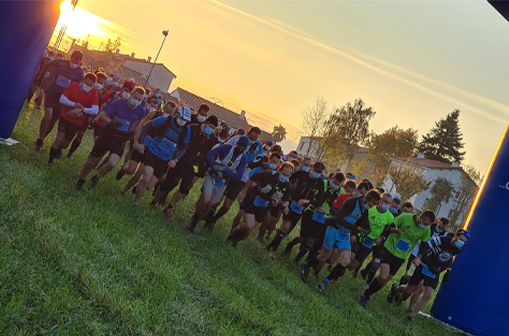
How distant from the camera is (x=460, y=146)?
77.4 metres

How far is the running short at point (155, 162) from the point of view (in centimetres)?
754

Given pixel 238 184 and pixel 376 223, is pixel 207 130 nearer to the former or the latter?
pixel 238 184

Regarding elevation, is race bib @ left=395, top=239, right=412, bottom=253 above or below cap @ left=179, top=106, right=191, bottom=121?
below

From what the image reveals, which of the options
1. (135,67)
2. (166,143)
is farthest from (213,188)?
(135,67)

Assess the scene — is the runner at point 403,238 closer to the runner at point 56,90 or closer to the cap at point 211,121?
the cap at point 211,121

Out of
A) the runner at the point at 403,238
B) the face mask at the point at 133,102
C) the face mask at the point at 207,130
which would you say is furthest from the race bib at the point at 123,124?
the runner at the point at 403,238

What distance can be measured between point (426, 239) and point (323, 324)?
3942 millimetres

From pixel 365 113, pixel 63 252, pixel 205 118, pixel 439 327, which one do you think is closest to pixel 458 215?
pixel 365 113

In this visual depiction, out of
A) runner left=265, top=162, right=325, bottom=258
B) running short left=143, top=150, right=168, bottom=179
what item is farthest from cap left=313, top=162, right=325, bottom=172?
running short left=143, top=150, right=168, bottom=179

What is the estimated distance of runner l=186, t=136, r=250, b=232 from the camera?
25.7 feet

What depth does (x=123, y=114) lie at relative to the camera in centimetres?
770

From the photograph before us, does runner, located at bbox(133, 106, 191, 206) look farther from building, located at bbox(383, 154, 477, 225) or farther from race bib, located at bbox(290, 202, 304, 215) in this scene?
building, located at bbox(383, 154, 477, 225)

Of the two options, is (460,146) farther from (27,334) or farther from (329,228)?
(27,334)

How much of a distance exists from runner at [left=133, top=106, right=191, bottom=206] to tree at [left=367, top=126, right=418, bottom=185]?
2162 inches
